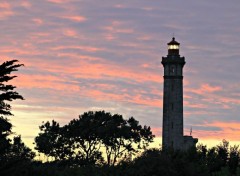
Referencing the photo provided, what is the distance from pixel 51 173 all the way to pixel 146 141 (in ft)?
120

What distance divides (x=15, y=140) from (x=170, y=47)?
4577 cm

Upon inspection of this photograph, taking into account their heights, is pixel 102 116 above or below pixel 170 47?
→ below

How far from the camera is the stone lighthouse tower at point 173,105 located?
116 metres

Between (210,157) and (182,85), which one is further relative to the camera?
(182,85)

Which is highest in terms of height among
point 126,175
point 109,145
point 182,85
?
point 182,85

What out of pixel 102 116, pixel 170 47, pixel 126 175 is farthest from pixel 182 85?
pixel 126 175

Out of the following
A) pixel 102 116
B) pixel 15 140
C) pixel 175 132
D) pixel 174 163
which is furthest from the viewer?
pixel 15 140

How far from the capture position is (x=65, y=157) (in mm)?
121312

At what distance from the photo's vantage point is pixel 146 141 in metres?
122

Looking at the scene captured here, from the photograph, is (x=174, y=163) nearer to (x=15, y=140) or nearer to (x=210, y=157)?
(x=210, y=157)

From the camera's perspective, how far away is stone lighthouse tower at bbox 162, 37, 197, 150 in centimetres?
11556

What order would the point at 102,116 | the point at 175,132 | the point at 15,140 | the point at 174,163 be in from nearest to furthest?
the point at 174,163 < the point at 175,132 < the point at 102,116 < the point at 15,140

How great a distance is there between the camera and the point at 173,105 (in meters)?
116

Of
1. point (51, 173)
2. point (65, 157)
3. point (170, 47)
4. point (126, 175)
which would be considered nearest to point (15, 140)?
point (65, 157)
